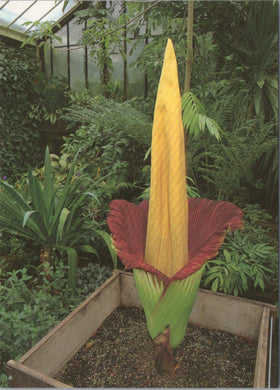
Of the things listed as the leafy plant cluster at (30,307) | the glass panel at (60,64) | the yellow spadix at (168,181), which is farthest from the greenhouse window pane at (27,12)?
the yellow spadix at (168,181)

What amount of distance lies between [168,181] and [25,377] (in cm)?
49

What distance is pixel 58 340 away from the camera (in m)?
0.72

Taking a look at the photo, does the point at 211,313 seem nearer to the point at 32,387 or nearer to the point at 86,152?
the point at 32,387

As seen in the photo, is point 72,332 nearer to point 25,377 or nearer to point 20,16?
point 25,377

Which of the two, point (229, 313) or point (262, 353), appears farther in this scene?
point (229, 313)

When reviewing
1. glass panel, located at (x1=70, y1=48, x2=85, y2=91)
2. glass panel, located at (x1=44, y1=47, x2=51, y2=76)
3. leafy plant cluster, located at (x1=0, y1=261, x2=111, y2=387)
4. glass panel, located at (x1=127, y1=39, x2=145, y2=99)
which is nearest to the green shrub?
leafy plant cluster, located at (x1=0, y1=261, x2=111, y2=387)

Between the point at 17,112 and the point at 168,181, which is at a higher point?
the point at 17,112

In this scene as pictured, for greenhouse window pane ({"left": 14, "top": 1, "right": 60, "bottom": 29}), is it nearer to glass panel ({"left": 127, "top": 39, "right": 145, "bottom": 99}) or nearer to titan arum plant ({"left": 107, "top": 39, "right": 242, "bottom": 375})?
glass panel ({"left": 127, "top": 39, "right": 145, "bottom": 99})

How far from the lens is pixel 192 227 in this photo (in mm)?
642

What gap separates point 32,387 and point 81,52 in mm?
3472

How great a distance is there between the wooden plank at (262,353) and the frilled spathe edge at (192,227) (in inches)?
11.1

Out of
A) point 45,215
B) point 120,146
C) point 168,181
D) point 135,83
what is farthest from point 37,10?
point 168,181

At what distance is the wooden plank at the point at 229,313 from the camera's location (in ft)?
2.66

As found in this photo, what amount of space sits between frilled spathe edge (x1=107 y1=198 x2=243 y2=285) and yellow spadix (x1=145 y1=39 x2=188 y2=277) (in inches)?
1.5
